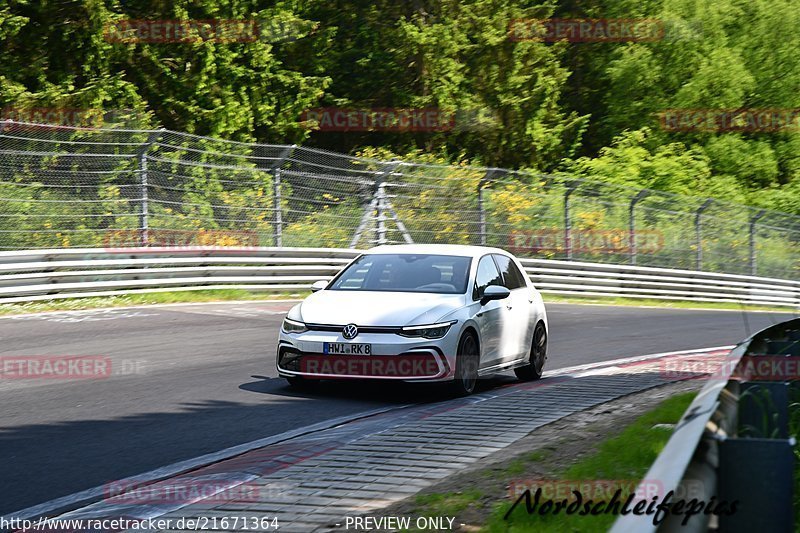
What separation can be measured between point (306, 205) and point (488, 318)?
1248cm

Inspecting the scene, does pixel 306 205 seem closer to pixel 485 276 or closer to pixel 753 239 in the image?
pixel 485 276

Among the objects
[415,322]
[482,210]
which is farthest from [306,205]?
[415,322]

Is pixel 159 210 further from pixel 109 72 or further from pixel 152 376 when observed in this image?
pixel 109 72

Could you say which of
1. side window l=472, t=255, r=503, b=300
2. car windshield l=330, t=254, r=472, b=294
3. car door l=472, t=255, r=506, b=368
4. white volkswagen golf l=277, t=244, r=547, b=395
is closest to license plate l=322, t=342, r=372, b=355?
white volkswagen golf l=277, t=244, r=547, b=395

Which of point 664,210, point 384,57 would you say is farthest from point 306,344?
point 384,57

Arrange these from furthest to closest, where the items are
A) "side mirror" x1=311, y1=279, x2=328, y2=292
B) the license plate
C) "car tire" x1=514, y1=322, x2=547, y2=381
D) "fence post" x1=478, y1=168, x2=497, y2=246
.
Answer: "fence post" x1=478, y1=168, x2=497, y2=246, "car tire" x1=514, y1=322, x2=547, y2=381, "side mirror" x1=311, y1=279, x2=328, y2=292, the license plate

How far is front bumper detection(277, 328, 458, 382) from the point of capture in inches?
420

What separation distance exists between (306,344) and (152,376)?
187cm

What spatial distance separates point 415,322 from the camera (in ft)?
35.4

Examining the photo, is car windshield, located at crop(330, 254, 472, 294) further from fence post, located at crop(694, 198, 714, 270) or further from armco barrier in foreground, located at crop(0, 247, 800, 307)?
fence post, located at crop(694, 198, 714, 270)

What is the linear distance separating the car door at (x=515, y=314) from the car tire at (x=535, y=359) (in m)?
0.16

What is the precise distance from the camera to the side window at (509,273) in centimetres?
1277

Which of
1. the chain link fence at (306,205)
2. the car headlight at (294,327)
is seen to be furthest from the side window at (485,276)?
the chain link fence at (306,205)

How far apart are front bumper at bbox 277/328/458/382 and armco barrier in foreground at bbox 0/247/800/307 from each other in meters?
8.33
